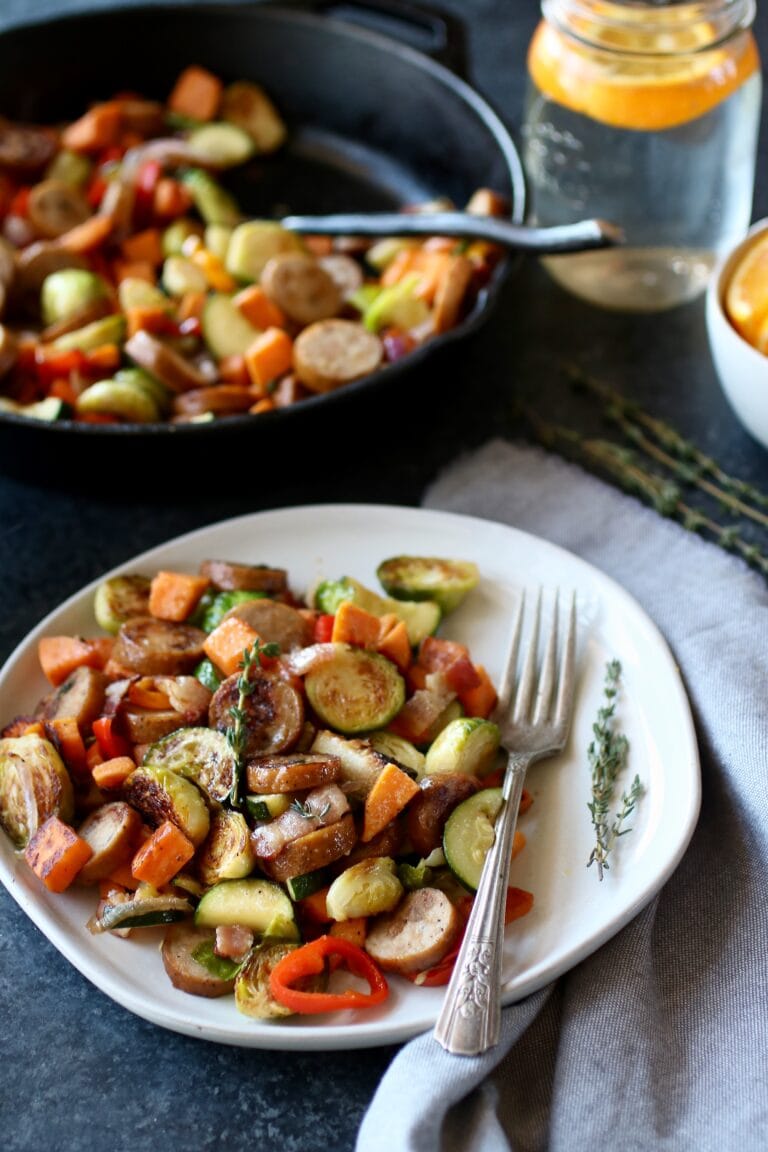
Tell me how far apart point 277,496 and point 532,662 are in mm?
692

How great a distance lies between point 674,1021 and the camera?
158 centimetres

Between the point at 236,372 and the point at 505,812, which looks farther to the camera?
the point at 236,372

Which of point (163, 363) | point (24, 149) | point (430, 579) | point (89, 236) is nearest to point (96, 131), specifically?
point (24, 149)

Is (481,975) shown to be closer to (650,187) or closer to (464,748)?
(464,748)

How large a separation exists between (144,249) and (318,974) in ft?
5.65

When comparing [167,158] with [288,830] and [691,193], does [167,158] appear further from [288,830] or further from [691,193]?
[288,830]

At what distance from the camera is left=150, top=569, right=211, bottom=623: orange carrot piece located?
2.00 metres

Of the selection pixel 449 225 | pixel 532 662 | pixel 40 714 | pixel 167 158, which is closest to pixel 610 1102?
pixel 532 662

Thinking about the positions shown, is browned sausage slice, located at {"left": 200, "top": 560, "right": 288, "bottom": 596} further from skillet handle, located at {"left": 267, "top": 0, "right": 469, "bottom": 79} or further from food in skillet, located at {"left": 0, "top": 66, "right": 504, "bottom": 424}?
skillet handle, located at {"left": 267, "top": 0, "right": 469, "bottom": 79}

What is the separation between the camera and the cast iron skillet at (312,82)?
2.82m

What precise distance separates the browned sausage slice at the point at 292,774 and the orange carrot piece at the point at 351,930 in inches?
7.2

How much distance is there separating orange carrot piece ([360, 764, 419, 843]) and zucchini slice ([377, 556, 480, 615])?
0.45 m

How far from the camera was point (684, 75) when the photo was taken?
7.56 ft

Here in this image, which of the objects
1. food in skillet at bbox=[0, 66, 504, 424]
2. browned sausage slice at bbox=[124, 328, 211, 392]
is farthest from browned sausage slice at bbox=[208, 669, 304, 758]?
browned sausage slice at bbox=[124, 328, 211, 392]
